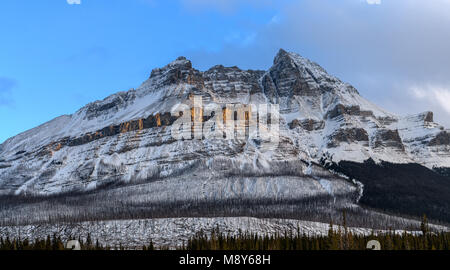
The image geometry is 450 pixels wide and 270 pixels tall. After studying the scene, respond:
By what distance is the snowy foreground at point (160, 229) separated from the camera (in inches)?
5684

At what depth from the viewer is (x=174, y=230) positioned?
149375mm

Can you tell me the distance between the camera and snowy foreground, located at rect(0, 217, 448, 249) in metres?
144

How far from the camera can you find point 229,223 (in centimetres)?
15775

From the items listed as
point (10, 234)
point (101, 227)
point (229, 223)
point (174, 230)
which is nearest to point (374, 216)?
point (229, 223)

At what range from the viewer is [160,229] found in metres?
151

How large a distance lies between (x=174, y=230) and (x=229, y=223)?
66.0 ft
